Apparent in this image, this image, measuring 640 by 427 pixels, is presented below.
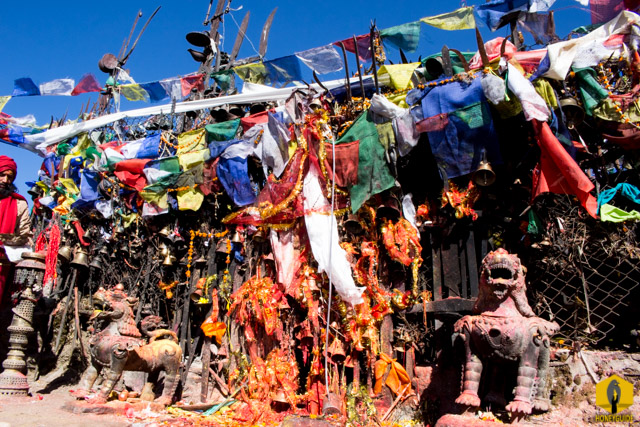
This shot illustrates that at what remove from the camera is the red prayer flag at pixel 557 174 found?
5258mm

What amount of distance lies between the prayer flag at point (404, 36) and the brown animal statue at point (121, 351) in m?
5.66

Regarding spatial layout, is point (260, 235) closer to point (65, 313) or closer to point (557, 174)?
point (557, 174)

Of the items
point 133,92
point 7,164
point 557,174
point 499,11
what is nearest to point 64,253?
point 7,164

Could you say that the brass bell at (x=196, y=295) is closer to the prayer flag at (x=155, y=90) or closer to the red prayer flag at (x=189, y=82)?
the red prayer flag at (x=189, y=82)

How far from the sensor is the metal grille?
5484mm

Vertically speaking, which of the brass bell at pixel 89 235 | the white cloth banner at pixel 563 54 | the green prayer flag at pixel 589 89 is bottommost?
the brass bell at pixel 89 235

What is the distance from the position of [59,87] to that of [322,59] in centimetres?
636

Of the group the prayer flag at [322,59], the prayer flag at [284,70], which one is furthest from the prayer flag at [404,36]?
the prayer flag at [284,70]

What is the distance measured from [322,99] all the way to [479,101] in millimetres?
2509

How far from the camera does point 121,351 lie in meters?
6.13

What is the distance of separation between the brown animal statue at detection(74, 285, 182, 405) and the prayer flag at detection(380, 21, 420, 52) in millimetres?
5661

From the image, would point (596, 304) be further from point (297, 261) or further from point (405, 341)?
point (297, 261)

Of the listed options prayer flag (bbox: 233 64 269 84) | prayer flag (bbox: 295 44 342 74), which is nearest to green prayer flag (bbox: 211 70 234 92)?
prayer flag (bbox: 233 64 269 84)

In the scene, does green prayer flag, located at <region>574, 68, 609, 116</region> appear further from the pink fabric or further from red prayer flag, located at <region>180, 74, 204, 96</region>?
red prayer flag, located at <region>180, 74, 204, 96</region>
